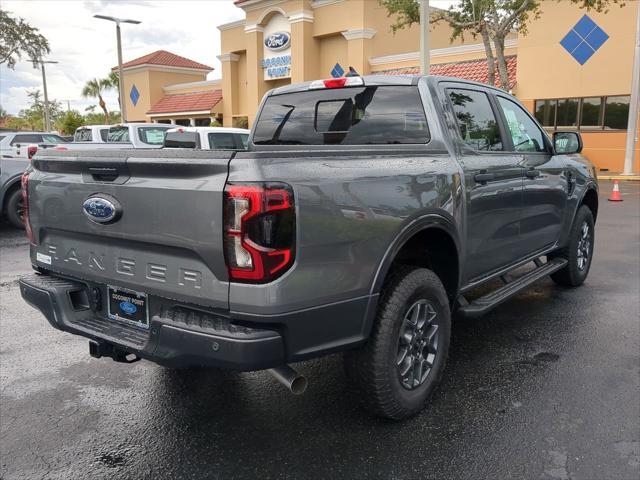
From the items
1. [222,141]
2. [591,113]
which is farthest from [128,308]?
[591,113]

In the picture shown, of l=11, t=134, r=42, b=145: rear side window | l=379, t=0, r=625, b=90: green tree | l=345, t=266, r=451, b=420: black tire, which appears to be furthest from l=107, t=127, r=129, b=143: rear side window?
l=345, t=266, r=451, b=420: black tire

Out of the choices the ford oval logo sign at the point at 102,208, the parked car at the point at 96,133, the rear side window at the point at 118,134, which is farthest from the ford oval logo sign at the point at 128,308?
the parked car at the point at 96,133

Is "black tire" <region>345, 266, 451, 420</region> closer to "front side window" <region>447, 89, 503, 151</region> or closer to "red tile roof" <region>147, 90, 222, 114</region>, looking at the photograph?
"front side window" <region>447, 89, 503, 151</region>

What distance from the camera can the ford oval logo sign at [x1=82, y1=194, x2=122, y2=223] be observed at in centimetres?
279

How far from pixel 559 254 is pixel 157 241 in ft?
14.3

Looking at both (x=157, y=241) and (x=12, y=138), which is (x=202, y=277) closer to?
(x=157, y=241)

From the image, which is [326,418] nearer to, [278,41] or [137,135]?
[137,135]

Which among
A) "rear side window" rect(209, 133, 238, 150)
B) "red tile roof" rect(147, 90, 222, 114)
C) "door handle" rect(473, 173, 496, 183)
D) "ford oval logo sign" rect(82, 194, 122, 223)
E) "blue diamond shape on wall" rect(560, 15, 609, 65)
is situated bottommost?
"ford oval logo sign" rect(82, 194, 122, 223)

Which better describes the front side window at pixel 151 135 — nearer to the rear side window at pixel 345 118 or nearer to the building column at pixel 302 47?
the rear side window at pixel 345 118

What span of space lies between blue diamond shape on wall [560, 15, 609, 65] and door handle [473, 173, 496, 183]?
18.2m

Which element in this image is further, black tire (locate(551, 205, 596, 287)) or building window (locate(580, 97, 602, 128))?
building window (locate(580, 97, 602, 128))

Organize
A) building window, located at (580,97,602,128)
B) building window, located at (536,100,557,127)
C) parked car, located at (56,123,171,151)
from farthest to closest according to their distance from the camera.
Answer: building window, located at (536,100,557,127)
building window, located at (580,97,602,128)
parked car, located at (56,123,171,151)

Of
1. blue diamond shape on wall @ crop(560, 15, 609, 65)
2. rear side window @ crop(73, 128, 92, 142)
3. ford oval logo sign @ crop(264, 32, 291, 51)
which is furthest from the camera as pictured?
ford oval logo sign @ crop(264, 32, 291, 51)

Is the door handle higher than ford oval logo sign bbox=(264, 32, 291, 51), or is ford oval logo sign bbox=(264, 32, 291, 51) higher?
ford oval logo sign bbox=(264, 32, 291, 51)
